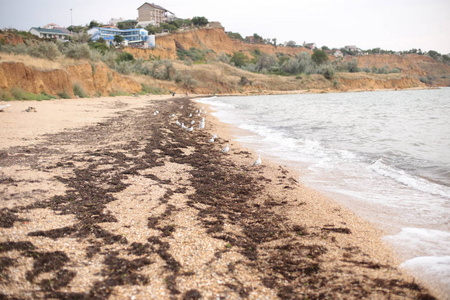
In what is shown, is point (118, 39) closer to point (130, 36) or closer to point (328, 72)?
point (130, 36)

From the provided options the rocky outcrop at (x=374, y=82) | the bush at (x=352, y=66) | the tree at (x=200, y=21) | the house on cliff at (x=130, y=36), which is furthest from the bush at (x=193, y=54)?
the bush at (x=352, y=66)

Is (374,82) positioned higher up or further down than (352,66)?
further down

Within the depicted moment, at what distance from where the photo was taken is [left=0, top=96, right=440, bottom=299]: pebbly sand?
2.81 meters

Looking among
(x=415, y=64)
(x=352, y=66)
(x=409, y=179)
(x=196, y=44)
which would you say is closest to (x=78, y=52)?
(x=409, y=179)

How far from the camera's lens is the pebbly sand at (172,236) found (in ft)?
9.23

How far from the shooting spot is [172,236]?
3.78 metres

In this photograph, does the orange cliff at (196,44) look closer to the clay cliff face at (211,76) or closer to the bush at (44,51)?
the clay cliff face at (211,76)

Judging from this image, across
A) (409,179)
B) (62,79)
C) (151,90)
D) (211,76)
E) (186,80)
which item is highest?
(211,76)

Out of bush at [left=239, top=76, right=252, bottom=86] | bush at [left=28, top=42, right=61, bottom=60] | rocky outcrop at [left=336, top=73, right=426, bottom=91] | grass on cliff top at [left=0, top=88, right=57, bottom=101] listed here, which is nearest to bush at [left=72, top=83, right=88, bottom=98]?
bush at [left=28, top=42, right=61, bottom=60]

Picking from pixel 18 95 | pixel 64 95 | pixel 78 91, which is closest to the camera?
pixel 18 95

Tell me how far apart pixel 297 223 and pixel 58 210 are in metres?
3.40

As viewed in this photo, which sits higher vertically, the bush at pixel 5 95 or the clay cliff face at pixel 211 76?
the clay cliff face at pixel 211 76

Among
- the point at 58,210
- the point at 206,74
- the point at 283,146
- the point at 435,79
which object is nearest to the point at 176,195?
the point at 58,210

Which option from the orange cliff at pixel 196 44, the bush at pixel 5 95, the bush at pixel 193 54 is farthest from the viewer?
the bush at pixel 193 54
